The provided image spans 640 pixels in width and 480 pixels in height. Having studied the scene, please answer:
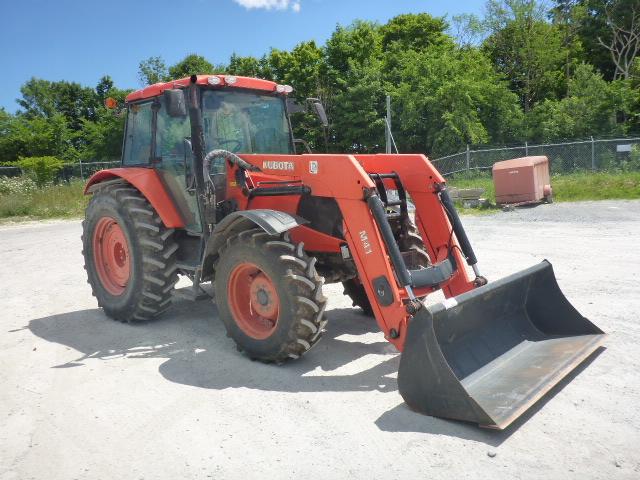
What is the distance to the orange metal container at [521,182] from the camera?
14914 millimetres

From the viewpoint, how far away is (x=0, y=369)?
486 centimetres

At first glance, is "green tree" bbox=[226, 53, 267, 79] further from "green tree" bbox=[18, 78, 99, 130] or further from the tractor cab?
the tractor cab

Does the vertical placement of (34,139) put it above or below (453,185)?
above

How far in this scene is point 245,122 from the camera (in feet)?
19.1

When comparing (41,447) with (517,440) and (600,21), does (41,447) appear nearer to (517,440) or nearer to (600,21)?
(517,440)

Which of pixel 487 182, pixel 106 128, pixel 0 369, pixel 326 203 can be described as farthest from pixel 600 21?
pixel 0 369

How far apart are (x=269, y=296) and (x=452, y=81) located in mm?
22680

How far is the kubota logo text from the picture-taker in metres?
4.90

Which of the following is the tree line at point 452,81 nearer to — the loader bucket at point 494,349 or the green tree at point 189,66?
the green tree at point 189,66

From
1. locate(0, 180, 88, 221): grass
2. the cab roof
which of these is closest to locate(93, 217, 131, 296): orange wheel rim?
the cab roof

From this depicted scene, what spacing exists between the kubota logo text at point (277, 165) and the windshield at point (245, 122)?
27.8 inches

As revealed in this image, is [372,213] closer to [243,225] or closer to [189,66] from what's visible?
[243,225]

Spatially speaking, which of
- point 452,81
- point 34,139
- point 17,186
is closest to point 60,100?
point 34,139

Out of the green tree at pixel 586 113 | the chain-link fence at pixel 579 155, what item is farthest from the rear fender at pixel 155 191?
the green tree at pixel 586 113
